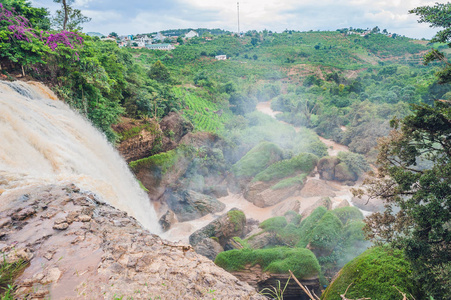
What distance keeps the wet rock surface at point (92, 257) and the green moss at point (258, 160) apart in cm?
1495

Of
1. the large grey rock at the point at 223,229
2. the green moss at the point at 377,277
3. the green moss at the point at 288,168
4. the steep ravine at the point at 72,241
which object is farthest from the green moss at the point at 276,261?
the green moss at the point at 288,168

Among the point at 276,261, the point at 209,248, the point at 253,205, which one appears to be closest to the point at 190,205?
the point at 253,205

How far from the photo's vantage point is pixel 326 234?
1129cm

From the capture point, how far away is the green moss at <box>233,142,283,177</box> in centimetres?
2022

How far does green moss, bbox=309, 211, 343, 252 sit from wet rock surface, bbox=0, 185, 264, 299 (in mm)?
7737

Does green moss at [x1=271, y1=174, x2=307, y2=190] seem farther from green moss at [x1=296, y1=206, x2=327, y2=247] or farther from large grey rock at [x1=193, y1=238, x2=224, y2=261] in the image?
large grey rock at [x1=193, y1=238, x2=224, y2=261]

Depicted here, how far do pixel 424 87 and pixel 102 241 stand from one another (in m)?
43.7

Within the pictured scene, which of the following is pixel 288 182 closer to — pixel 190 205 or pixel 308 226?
pixel 308 226

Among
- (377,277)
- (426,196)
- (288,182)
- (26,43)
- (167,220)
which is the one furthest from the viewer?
(288,182)

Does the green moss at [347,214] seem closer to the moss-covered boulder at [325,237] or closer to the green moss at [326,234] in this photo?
the green moss at [326,234]

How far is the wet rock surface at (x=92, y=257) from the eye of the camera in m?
3.71

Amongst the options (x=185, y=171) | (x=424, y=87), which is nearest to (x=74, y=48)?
(x=185, y=171)

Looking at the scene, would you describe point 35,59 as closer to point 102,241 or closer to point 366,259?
point 102,241

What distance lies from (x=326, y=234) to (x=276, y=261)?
331cm
